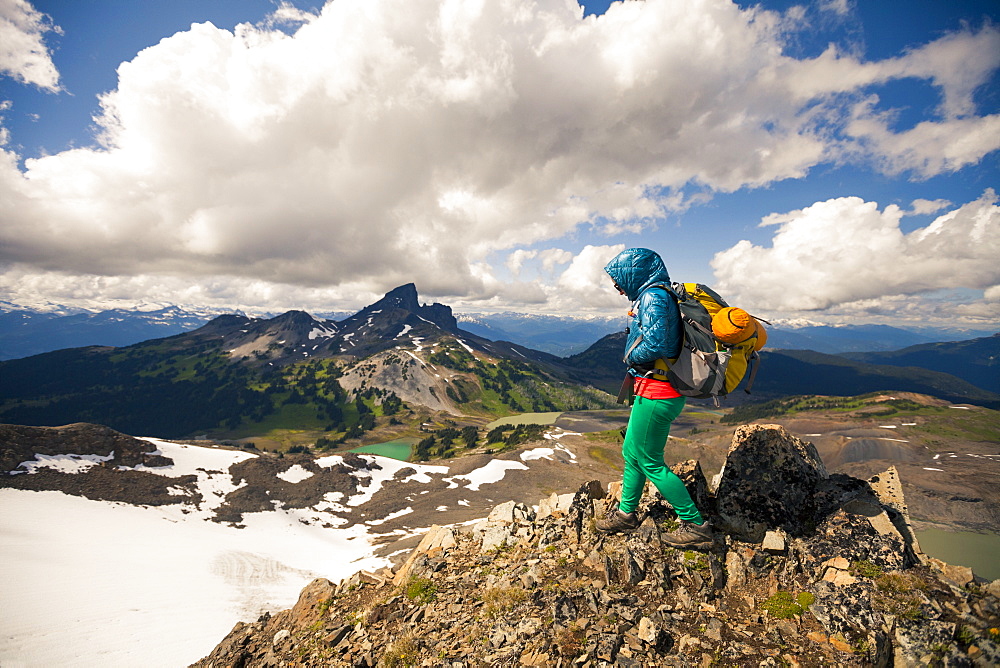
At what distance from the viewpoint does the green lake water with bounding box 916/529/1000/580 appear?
251 ft

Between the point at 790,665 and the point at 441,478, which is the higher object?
the point at 790,665

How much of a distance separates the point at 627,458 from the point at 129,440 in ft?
291

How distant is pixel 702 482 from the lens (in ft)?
30.5

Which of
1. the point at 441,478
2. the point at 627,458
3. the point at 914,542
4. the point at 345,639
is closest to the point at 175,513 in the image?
the point at 441,478

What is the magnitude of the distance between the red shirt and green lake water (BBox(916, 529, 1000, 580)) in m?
119

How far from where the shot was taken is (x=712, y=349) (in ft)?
20.4

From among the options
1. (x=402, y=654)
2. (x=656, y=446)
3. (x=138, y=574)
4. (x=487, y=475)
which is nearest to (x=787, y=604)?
(x=656, y=446)

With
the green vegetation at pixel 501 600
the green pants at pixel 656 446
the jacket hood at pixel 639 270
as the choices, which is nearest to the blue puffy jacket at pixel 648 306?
the jacket hood at pixel 639 270

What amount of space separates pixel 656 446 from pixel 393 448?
564ft

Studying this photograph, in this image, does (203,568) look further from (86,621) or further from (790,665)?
(790,665)

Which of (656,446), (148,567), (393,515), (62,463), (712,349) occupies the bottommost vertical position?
(393,515)

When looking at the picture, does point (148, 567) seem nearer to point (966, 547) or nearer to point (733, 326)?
point (733, 326)

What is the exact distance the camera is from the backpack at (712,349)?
19.9 ft

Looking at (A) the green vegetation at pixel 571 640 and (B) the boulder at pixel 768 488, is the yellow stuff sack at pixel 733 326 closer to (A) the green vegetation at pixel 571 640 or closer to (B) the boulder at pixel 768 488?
(B) the boulder at pixel 768 488
